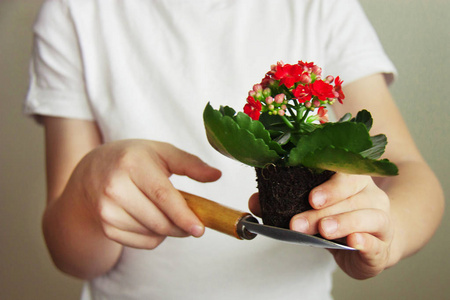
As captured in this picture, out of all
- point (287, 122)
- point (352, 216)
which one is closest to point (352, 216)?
point (352, 216)

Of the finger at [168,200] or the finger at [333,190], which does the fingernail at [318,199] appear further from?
the finger at [168,200]

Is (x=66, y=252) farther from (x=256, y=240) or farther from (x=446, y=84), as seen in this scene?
(x=446, y=84)

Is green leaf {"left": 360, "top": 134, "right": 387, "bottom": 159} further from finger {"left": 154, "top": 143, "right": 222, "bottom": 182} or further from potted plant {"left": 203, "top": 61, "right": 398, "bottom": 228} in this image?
finger {"left": 154, "top": 143, "right": 222, "bottom": 182}

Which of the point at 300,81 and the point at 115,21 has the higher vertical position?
the point at 115,21

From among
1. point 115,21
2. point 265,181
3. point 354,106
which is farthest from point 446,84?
point 115,21

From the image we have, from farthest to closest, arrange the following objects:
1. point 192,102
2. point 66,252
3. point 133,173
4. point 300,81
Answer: point 192,102, point 66,252, point 133,173, point 300,81

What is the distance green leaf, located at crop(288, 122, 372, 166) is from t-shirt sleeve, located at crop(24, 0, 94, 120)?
0.59 meters

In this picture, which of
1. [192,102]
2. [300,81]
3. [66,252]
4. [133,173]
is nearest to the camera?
[300,81]

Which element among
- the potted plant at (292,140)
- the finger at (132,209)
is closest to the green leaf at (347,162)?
the potted plant at (292,140)

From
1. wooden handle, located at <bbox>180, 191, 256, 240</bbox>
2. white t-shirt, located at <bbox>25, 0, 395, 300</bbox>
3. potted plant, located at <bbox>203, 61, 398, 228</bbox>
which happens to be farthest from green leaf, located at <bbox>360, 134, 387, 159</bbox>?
white t-shirt, located at <bbox>25, 0, 395, 300</bbox>

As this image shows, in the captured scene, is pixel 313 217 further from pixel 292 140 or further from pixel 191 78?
pixel 191 78

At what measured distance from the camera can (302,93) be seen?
35 cm

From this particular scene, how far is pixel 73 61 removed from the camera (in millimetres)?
822

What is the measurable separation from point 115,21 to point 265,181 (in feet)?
1.91
